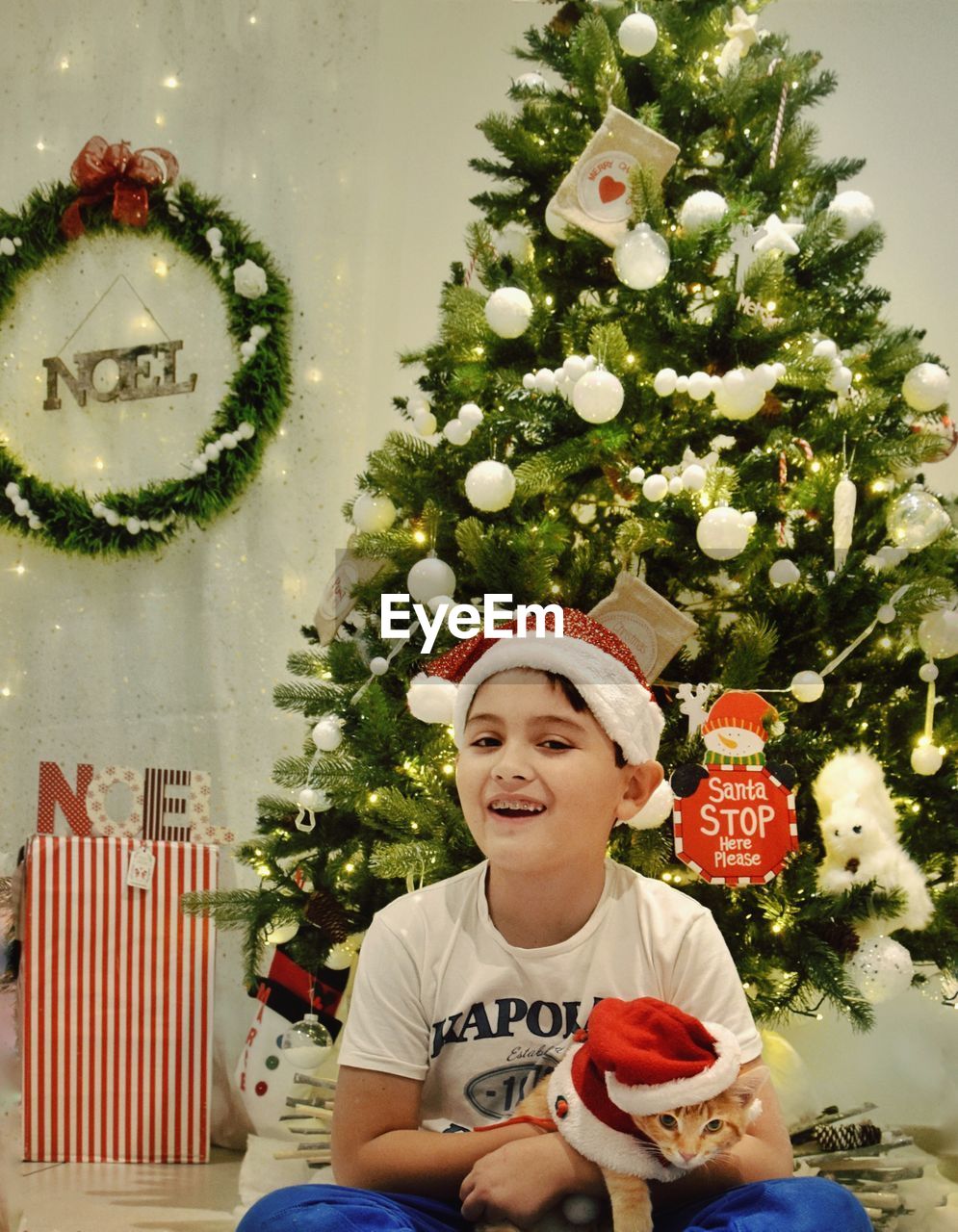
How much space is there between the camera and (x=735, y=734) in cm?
162

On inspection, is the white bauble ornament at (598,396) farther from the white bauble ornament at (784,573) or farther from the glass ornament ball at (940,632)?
the glass ornament ball at (940,632)

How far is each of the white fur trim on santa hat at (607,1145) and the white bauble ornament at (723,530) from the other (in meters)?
0.78

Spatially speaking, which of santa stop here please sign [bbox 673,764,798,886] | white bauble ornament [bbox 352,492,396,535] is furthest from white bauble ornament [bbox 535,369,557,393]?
santa stop here please sign [bbox 673,764,798,886]

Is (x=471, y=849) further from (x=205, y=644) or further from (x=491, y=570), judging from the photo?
(x=205, y=644)

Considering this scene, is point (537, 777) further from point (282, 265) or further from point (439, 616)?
point (282, 265)

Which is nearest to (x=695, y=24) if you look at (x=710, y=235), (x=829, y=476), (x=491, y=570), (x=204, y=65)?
(x=710, y=235)

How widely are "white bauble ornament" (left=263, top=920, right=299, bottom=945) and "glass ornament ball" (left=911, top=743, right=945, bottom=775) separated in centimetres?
98

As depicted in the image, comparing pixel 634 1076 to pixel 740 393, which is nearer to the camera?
pixel 634 1076

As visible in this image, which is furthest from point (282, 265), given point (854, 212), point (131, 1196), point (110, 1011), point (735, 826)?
point (131, 1196)

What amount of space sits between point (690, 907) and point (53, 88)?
8.38ft

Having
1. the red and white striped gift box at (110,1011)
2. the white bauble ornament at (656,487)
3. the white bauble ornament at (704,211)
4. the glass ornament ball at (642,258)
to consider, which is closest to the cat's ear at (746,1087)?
the white bauble ornament at (656,487)

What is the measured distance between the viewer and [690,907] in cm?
130

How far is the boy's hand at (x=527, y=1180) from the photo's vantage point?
1088 millimetres

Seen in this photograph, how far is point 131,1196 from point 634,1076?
1.32m
